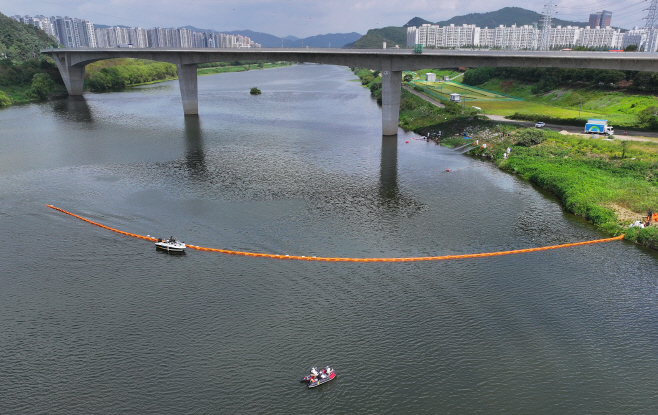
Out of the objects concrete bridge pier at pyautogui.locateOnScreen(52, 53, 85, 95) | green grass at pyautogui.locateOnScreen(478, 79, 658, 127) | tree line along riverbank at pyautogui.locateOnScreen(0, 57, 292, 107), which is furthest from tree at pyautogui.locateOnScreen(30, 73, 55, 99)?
green grass at pyautogui.locateOnScreen(478, 79, 658, 127)

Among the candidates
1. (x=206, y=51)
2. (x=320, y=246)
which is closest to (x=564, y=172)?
(x=320, y=246)

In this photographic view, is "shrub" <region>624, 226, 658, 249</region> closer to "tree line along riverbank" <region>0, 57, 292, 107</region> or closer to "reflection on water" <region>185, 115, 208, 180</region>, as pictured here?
"reflection on water" <region>185, 115, 208, 180</region>

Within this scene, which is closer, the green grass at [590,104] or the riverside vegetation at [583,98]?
the riverside vegetation at [583,98]

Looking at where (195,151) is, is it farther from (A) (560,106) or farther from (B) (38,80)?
(B) (38,80)

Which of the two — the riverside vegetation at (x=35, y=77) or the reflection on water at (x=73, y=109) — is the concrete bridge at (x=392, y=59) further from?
the riverside vegetation at (x=35, y=77)

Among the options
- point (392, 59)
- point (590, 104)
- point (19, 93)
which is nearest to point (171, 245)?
point (392, 59)

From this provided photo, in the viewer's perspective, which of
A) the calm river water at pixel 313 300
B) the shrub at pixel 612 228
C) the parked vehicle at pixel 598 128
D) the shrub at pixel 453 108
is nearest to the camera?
the calm river water at pixel 313 300

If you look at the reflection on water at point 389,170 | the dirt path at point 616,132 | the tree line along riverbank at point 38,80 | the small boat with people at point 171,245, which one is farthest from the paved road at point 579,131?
the tree line along riverbank at point 38,80
